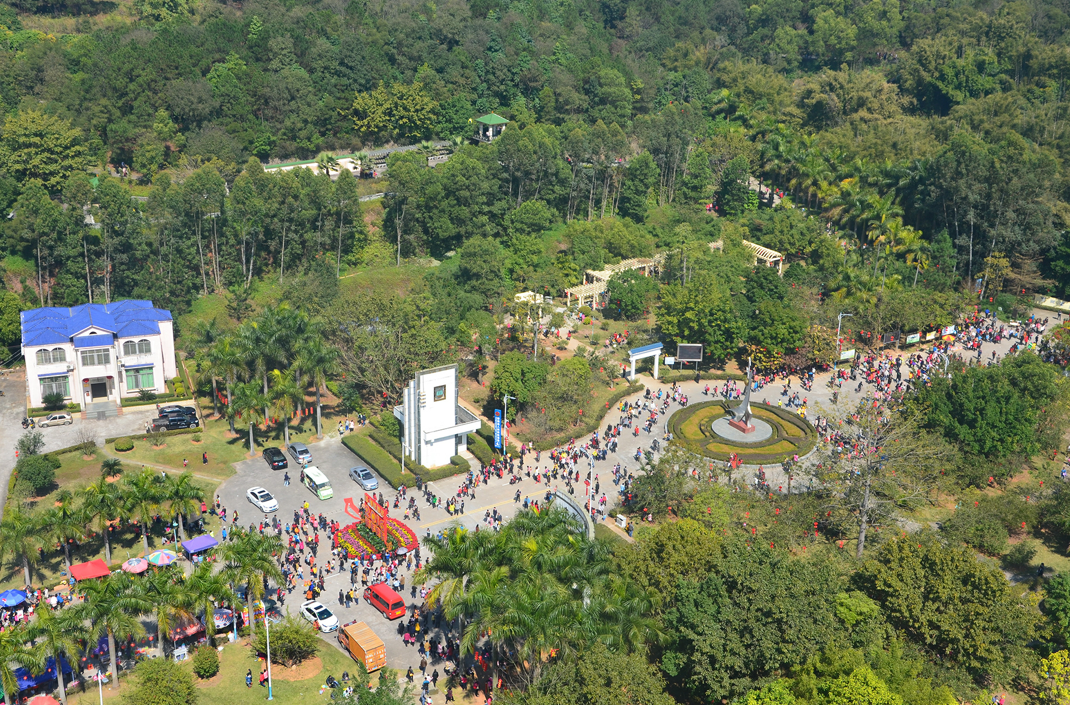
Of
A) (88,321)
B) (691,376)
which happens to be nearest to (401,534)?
(88,321)

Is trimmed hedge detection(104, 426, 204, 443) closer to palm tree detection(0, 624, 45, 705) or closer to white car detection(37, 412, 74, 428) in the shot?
white car detection(37, 412, 74, 428)

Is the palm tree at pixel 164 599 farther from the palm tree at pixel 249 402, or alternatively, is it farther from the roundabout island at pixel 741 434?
the roundabout island at pixel 741 434

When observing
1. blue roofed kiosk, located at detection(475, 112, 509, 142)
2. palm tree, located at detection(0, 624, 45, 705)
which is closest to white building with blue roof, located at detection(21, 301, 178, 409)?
palm tree, located at detection(0, 624, 45, 705)

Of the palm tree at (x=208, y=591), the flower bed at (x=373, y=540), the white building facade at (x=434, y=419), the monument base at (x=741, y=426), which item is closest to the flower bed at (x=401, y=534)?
the flower bed at (x=373, y=540)

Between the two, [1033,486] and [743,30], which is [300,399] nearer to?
[1033,486]

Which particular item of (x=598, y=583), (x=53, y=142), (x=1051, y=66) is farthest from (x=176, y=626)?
(x=1051, y=66)

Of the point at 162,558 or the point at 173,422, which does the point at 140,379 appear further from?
the point at 162,558
